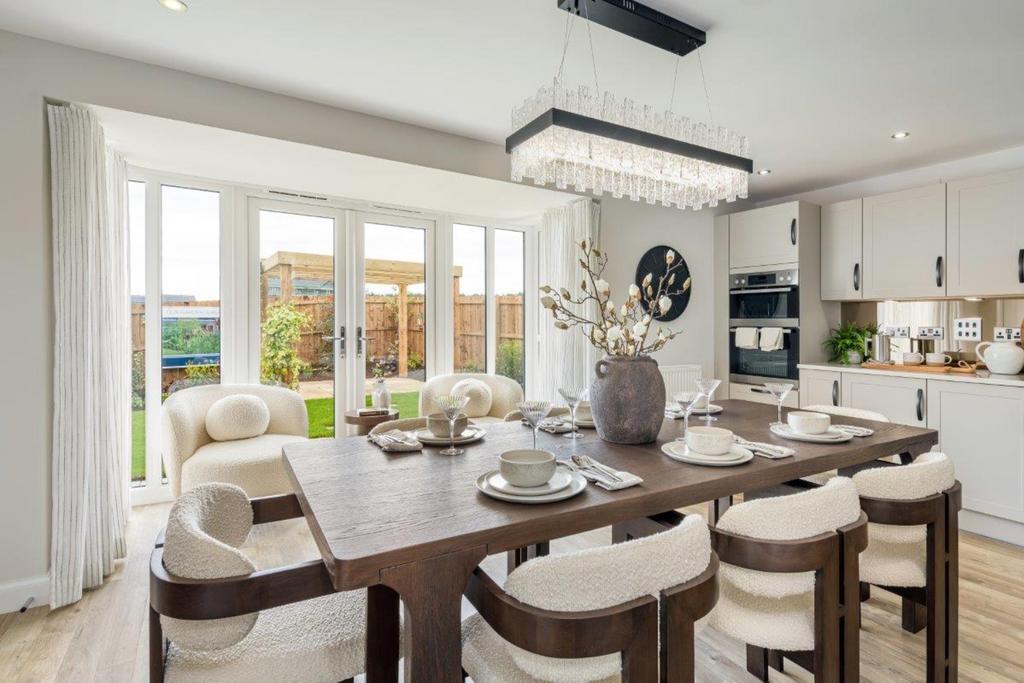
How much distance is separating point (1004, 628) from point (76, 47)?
4673 millimetres

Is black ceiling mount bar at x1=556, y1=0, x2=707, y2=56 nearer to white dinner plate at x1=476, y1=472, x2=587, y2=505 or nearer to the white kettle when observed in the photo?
white dinner plate at x1=476, y1=472, x2=587, y2=505

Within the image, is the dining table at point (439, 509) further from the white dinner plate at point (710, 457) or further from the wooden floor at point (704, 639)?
the wooden floor at point (704, 639)

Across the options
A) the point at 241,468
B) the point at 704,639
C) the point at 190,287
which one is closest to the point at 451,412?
the point at 704,639

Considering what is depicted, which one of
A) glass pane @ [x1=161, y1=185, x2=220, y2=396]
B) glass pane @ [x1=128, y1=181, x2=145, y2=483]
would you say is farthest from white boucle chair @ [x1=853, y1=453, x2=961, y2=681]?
glass pane @ [x1=128, y1=181, x2=145, y2=483]

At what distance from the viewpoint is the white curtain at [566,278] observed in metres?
4.09

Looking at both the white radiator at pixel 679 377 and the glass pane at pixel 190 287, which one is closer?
the glass pane at pixel 190 287

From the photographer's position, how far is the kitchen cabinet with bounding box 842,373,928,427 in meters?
3.47

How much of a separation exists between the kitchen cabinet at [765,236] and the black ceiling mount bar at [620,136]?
235cm

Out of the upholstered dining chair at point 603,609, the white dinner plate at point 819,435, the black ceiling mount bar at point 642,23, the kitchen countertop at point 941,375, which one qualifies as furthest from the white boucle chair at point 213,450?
the kitchen countertop at point 941,375

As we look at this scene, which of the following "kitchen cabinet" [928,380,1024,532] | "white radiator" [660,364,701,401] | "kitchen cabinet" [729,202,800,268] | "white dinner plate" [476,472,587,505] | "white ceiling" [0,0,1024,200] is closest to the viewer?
"white dinner plate" [476,472,587,505]

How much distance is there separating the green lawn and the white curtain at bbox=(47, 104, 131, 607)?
3.36 feet

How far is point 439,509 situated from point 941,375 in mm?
3683

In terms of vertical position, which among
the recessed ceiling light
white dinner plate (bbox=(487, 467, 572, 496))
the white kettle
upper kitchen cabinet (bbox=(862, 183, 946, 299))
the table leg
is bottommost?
the table leg

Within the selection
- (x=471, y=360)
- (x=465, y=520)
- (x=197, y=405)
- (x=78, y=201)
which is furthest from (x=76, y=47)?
(x=471, y=360)
